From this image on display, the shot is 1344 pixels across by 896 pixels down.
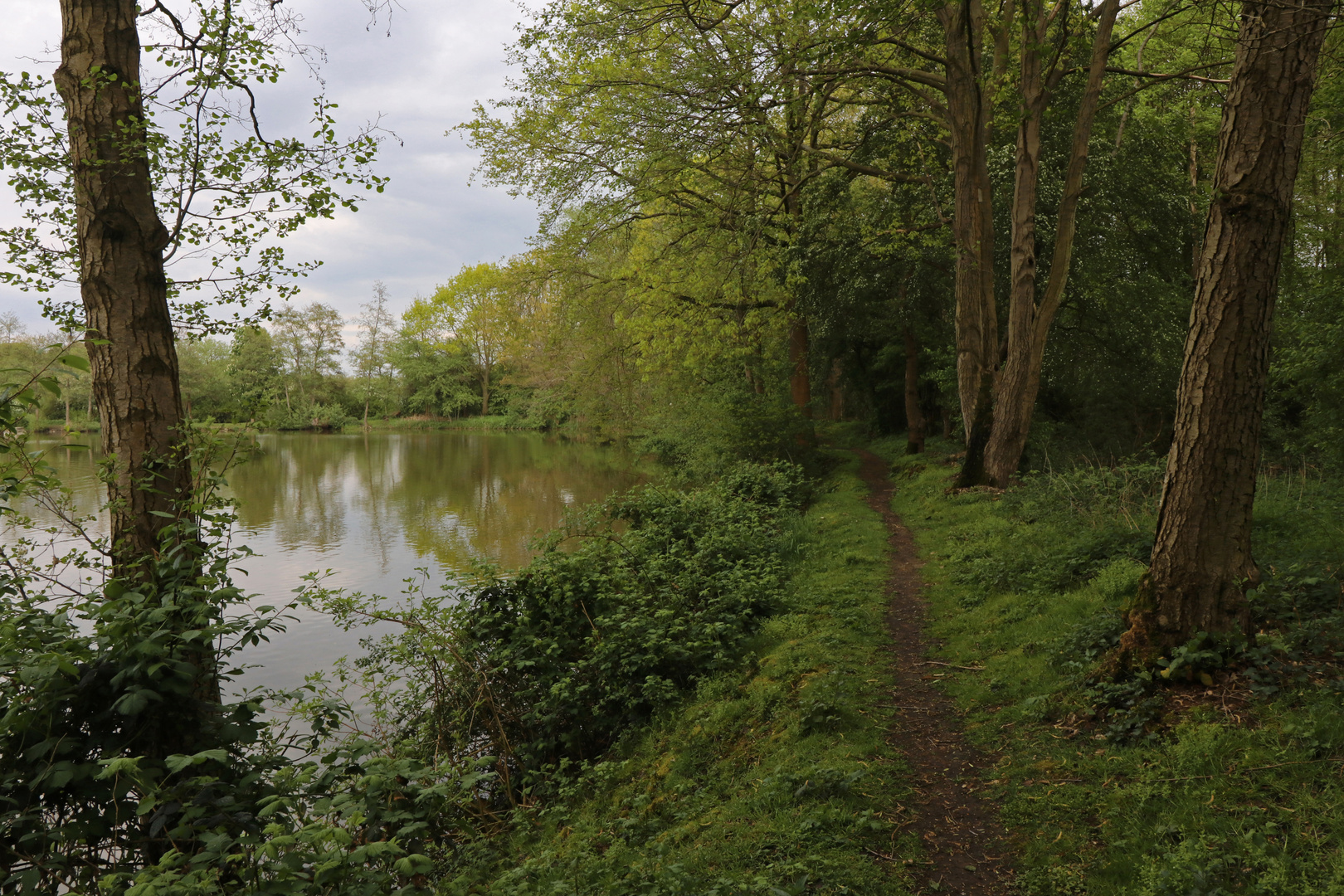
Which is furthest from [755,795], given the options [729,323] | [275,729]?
[729,323]

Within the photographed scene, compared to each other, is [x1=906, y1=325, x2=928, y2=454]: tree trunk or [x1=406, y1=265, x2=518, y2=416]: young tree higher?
[x1=406, y1=265, x2=518, y2=416]: young tree

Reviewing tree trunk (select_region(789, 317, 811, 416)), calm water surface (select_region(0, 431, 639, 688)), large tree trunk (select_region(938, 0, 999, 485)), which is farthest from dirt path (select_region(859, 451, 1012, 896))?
tree trunk (select_region(789, 317, 811, 416))

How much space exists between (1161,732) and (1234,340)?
7.88ft

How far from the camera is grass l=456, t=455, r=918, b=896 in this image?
371cm

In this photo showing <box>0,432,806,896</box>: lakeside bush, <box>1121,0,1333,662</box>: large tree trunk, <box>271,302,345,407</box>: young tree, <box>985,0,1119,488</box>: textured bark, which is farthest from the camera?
<box>271,302,345,407</box>: young tree

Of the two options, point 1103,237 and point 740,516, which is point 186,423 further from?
point 1103,237

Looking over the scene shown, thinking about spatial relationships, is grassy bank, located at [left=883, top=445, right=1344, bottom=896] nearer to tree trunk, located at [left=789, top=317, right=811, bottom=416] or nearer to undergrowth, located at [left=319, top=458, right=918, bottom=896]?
undergrowth, located at [left=319, top=458, right=918, bottom=896]

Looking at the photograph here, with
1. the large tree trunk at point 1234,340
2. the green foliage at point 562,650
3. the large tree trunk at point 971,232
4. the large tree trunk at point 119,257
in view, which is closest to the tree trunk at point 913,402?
the large tree trunk at point 971,232

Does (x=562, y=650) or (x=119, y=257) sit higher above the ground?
(x=119, y=257)

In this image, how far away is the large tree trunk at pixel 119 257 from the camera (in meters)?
4.52

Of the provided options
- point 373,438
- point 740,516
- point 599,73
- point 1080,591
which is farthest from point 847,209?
point 373,438

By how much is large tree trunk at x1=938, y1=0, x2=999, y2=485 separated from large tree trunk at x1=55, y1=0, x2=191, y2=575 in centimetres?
1164

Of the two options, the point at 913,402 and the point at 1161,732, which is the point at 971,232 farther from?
the point at 1161,732

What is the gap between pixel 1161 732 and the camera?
4191mm
